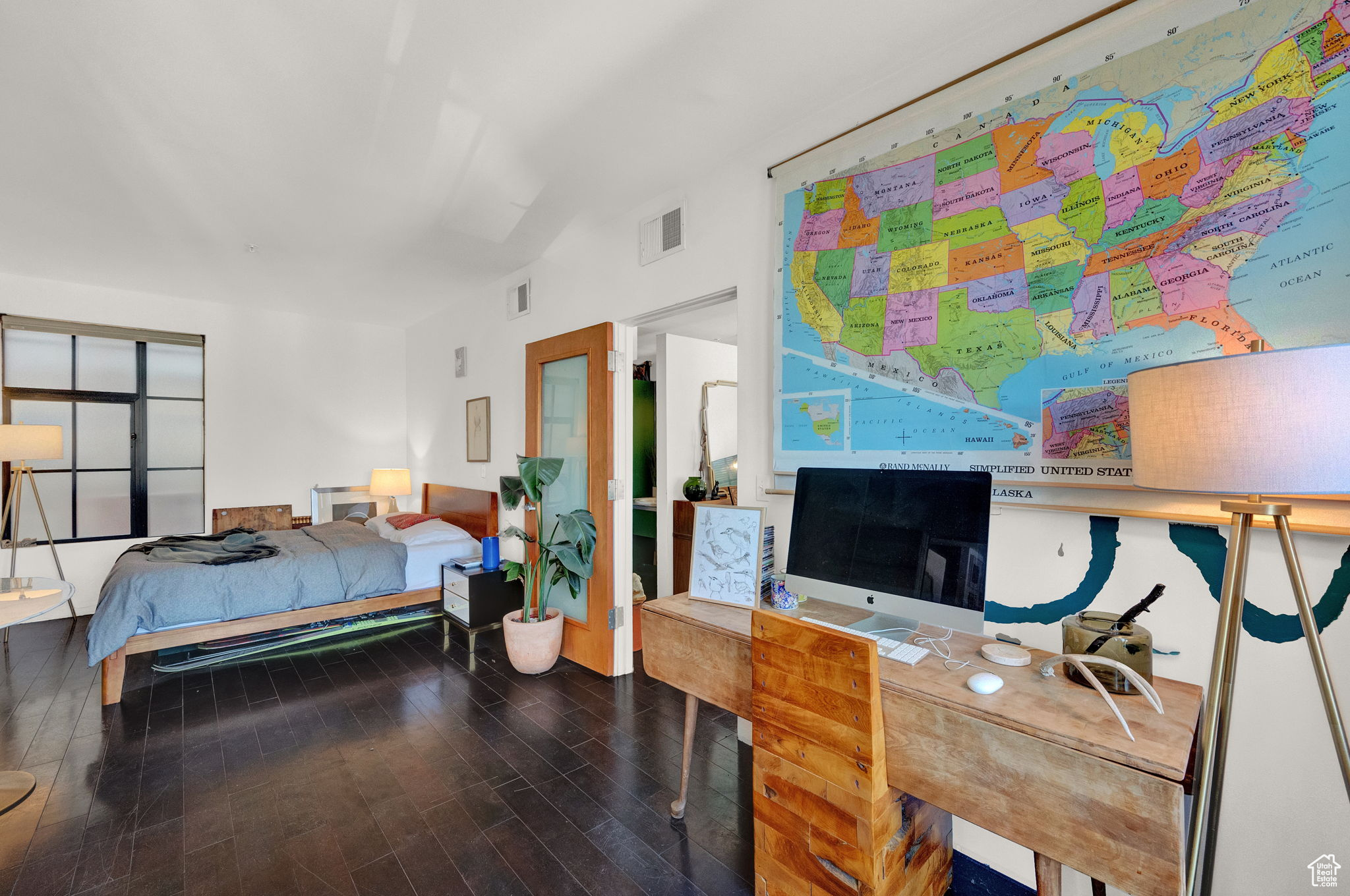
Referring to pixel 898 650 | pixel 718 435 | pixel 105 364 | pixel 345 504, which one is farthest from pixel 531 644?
pixel 105 364

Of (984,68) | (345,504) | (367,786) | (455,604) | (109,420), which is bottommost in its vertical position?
(367,786)

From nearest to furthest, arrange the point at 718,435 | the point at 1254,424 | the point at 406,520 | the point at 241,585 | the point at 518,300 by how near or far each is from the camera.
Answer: the point at 1254,424, the point at 241,585, the point at 518,300, the point at 406,520, the point at 718,435

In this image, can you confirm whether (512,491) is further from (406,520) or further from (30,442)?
(30,442)

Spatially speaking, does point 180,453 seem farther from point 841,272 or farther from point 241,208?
point 841,272

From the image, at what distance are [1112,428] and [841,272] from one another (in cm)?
101

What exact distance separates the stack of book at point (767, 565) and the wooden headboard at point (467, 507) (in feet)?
9.07

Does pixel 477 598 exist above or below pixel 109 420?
below

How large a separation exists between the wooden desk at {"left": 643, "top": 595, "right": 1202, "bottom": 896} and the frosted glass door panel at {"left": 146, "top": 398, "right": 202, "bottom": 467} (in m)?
5.97

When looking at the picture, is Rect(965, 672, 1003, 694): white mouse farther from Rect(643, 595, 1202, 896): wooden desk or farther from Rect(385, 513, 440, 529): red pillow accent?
Rect(385, 513, 440, 529): red pillow accent

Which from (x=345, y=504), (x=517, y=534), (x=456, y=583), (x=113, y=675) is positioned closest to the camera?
(x=113, y=675)

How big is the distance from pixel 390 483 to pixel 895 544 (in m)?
5.03

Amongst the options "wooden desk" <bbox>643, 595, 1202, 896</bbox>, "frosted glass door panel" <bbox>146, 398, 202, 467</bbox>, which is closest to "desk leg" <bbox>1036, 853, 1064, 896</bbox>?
"wooden desk" <bbox>643, 595, 1202, 896</bbox>

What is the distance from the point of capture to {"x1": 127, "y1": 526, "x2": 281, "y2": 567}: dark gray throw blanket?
3.38 metres

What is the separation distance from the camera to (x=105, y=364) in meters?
4.63
